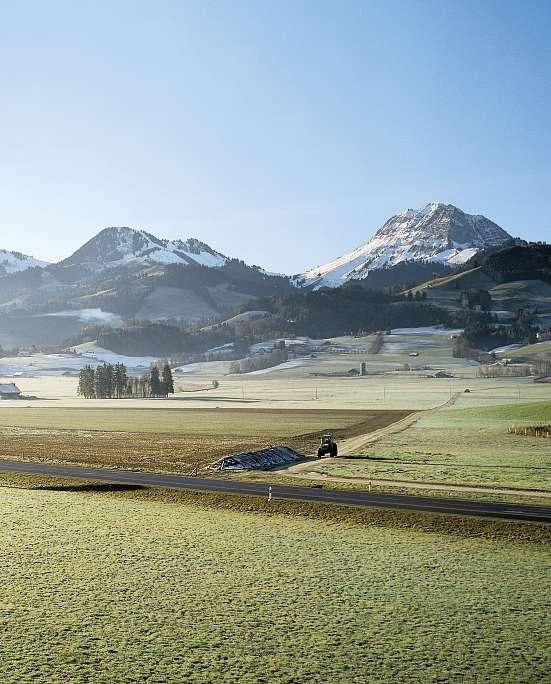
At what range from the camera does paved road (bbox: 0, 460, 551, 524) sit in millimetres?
43072

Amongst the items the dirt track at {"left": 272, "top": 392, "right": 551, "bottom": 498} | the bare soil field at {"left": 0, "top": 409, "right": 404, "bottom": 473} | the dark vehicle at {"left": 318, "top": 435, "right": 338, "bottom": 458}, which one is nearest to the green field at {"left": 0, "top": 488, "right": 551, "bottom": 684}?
the dirt track at {"left": 272, "top": 392, "right": 551, "bottom": 498}

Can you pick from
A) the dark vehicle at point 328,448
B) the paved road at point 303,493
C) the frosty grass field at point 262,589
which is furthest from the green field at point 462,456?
the paved road at point 303,493

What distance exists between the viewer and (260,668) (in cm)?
2025

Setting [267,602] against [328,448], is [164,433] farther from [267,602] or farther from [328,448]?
[267,602]

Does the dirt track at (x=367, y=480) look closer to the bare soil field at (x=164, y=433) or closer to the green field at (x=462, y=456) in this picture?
the green field at (x=462, y=456)

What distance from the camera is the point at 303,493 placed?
50500mm

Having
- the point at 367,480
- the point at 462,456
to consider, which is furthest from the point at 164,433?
the point at 367,480

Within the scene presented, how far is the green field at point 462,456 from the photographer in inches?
2219

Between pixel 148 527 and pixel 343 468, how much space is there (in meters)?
27.0

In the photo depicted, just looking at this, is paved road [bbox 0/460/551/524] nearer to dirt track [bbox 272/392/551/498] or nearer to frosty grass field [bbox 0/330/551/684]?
frosty grass field [bbox 0/330/551/684]

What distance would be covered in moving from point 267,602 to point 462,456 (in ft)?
156

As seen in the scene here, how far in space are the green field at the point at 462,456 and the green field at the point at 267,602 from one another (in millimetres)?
17673

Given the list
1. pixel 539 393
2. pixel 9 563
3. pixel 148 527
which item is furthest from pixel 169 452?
pixel 539 393

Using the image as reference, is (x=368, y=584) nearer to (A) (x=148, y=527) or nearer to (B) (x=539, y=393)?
(A) (x=148, y=527)
